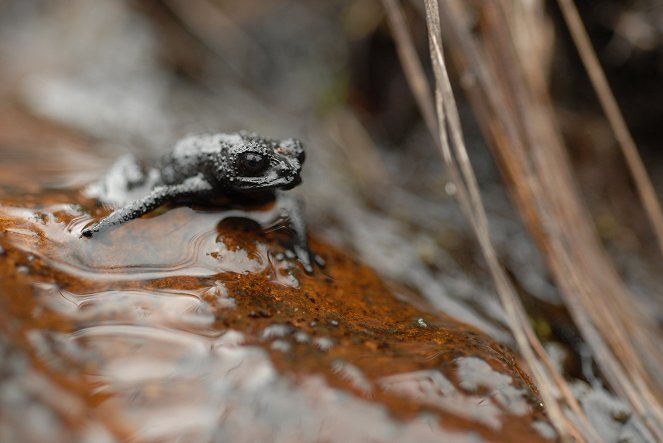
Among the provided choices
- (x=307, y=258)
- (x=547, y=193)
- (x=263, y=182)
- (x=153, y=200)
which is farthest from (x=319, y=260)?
(x=547, y=193)

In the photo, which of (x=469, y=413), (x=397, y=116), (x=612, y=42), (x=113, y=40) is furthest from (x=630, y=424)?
(x=113, y=40)

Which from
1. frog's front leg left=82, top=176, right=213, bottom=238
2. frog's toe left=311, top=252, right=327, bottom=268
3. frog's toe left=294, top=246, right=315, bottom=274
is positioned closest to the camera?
frog's front leg left=82, top=176, right=213, bottom=238

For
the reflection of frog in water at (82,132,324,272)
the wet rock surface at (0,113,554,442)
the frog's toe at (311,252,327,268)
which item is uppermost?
the reflection of frog in water at (82,132,324,272)

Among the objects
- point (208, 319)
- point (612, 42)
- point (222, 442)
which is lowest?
point (222, 442)

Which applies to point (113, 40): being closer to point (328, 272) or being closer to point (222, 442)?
point (328, 272)

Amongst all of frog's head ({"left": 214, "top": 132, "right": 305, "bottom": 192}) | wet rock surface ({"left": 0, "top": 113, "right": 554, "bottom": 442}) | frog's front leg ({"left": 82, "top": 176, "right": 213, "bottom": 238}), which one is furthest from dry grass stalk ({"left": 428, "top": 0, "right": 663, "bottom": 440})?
frog's front leg ({"left": 82, "top": 176, "right": 213, "bottom": 238})

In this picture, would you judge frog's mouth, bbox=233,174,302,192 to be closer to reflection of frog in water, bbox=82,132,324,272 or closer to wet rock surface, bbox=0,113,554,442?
reflection of frog in water, bbox=82,132,324,272

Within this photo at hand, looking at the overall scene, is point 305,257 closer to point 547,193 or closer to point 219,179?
point 219,179
